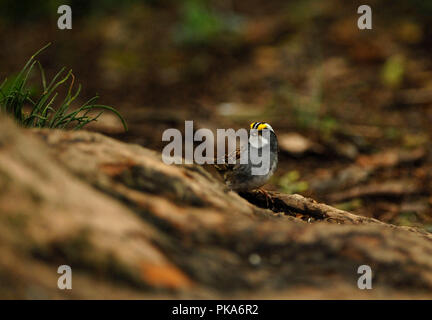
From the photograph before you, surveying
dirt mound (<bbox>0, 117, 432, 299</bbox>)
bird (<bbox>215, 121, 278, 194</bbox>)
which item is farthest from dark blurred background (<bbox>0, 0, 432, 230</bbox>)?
dirt mound (<bbox>0, 117, 432, 299</bbox>)

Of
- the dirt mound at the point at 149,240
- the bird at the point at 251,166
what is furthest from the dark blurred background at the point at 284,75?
the dirt mound at the point at 149,240

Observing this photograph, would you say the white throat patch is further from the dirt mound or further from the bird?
the dirt mound

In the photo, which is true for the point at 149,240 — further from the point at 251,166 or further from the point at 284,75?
the point at 284,75

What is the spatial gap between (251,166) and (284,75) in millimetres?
4996

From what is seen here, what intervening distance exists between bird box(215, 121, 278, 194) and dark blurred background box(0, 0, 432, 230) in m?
1.39

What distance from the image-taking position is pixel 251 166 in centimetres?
360

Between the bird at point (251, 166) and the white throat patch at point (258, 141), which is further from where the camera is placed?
the white throat patch at point (258, 141)

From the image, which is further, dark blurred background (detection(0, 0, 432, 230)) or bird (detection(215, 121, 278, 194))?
dark blurred background (detection(0, 0, 432, 230))

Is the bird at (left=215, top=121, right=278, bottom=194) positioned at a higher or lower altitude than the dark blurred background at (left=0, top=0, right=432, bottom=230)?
lower

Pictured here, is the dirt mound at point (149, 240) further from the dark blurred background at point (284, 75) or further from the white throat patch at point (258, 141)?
the dark blurred background at point (284, 75)

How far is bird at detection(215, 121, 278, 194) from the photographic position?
3.52 metres

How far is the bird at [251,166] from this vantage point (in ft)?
11.5

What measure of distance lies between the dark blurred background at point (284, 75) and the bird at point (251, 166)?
1394 millimetres
